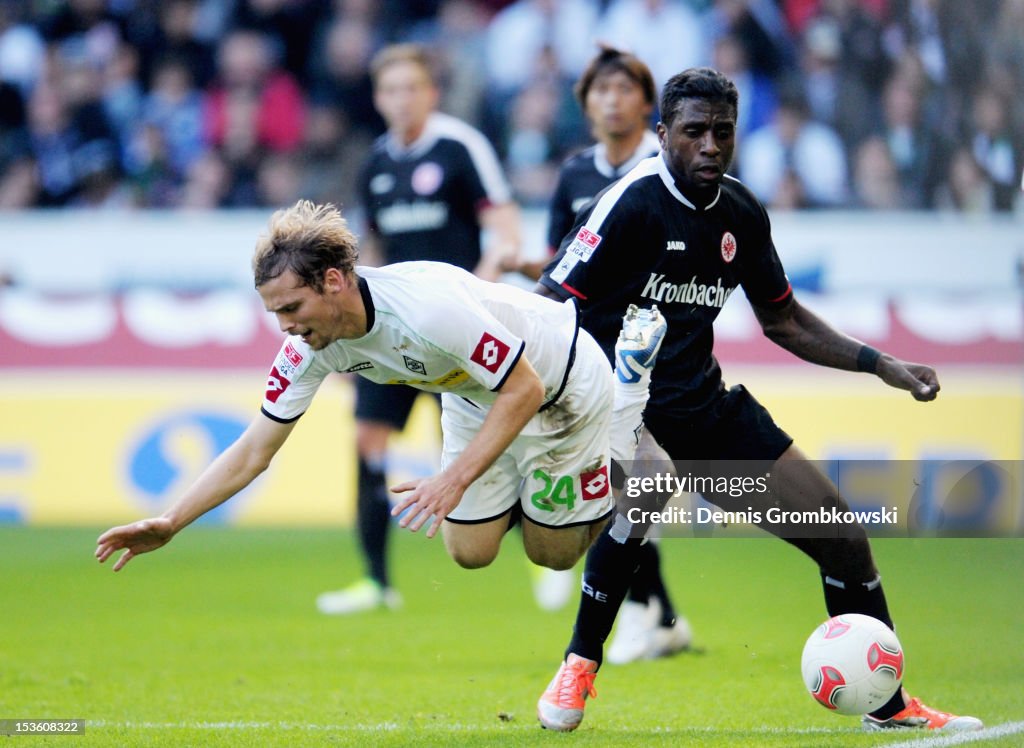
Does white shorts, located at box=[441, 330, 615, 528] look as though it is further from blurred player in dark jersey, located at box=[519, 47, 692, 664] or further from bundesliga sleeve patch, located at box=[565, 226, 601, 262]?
blurred player in dark jersey, located at box=[519, 47, 692, 664]

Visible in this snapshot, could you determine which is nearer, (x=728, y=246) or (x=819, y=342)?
(x=728, y=246)

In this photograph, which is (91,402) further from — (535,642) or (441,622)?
(535,642)

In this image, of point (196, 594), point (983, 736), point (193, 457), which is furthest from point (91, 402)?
point (983, 736)

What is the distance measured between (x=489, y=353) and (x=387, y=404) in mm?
3708

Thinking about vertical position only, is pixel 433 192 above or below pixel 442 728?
above

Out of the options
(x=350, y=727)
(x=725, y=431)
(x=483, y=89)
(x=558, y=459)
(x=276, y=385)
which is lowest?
(x=350, y=727)

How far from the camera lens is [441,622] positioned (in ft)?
25.1

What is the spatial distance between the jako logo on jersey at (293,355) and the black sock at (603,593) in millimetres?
1267

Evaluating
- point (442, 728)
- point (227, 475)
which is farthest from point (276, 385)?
point (442, 728)

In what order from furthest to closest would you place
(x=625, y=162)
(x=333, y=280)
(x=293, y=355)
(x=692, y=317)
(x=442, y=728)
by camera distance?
1. (x=625, y=162)
2. (x=692, y=317)
3. (x=442, y=728)
4. (x=293, y=355)
5. (x=333, y=280)

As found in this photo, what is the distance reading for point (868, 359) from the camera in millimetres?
5266

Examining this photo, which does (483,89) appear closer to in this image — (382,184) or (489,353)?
(382,184)

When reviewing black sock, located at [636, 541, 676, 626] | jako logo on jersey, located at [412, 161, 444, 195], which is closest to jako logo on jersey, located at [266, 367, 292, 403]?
black sock, located at [636, 541, 676, 626]

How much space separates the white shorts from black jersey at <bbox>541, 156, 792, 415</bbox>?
0.19 meters
